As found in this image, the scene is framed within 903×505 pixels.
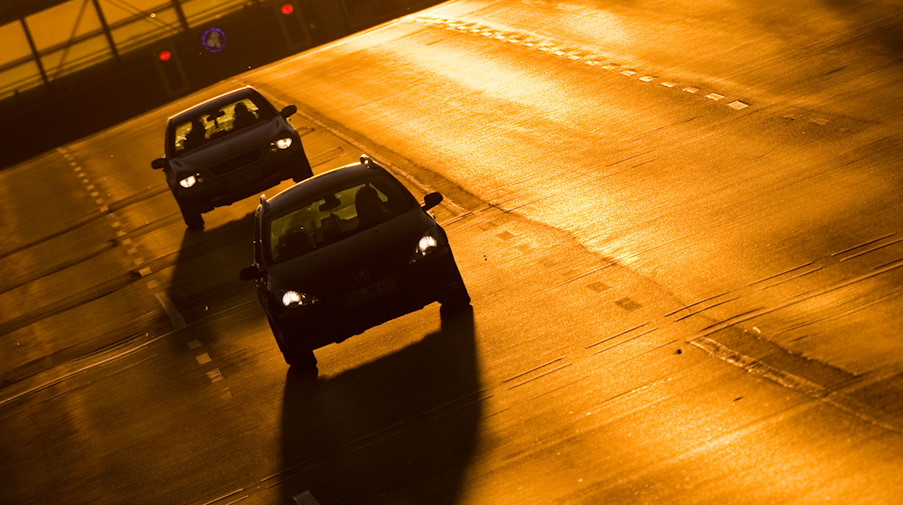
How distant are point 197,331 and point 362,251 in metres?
4.28

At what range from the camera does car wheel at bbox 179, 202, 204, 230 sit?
77.5 feet

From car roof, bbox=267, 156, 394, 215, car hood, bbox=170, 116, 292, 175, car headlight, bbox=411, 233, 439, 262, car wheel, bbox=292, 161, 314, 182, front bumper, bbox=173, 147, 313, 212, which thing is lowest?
car wheel, bbox=292, 161, 314, 182

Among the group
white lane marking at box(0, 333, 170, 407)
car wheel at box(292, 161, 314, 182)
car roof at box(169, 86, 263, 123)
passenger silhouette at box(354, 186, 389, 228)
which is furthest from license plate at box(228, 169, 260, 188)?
passenger silhouette at box(354, 186, 389, 228)

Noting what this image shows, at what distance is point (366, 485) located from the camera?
1088cm

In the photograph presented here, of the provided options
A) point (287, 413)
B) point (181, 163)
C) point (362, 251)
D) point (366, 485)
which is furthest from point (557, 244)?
point (181, 163)

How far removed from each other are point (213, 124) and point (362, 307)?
1164cm

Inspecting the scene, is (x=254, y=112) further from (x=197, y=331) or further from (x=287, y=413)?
(x=287, y=413)

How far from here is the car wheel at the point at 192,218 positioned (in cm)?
2361

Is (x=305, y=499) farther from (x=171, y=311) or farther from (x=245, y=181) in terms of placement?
(x=245, y=181)

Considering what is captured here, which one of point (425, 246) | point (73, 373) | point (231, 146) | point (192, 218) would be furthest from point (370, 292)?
point (192, 218)

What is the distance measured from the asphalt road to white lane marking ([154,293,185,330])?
0.30ft

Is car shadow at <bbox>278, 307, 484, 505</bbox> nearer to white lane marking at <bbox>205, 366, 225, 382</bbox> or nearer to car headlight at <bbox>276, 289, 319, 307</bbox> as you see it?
car headlight at <bbox>276, 289, 319, 307</bbox>

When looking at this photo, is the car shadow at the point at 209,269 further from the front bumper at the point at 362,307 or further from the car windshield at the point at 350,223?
the front bumper at the point at 362,307

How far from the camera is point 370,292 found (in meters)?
13.6
